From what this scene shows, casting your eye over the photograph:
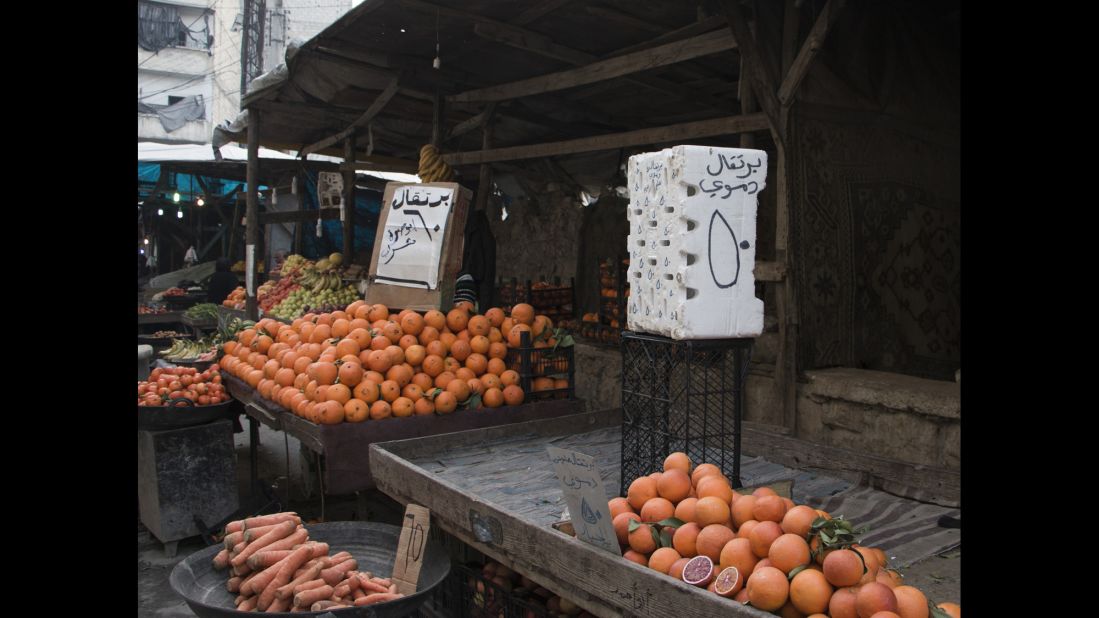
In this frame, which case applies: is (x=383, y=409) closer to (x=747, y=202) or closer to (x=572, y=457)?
(x=572, y=457)

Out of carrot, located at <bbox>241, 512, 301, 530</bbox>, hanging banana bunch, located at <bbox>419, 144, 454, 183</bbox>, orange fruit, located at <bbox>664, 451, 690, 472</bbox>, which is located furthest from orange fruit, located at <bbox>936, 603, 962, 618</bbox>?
hanging banana bunch, located at <bbox>419, 144, 454, 183</bbox>

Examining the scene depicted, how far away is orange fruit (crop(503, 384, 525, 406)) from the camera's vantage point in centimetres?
489

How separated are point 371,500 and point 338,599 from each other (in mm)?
3109

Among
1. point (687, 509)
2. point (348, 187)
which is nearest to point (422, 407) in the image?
point (687, 509)

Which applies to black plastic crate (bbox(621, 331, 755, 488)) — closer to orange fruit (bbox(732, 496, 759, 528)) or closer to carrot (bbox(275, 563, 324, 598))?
orange fruit (bbox(732, 496, 759, 528))

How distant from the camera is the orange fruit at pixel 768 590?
6.55ft

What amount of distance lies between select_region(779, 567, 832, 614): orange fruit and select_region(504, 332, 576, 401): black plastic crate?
3.08 metres

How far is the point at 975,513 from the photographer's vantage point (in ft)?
3.28

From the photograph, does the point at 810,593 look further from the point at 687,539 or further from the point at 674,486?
the point at 674,486

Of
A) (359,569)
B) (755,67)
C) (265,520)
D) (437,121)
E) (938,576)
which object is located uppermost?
(437,121)

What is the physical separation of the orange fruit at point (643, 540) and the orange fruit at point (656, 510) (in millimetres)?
80

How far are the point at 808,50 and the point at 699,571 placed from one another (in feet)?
12.7

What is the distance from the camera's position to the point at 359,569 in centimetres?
367

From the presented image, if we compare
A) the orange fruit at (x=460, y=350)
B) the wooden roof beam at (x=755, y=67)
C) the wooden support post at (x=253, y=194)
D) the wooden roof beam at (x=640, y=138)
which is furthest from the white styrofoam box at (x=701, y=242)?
the wooden support post at (x=253, y=194)
